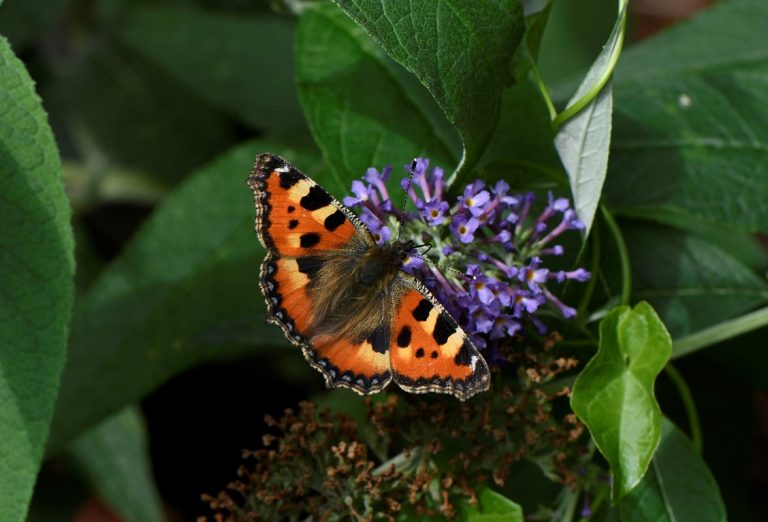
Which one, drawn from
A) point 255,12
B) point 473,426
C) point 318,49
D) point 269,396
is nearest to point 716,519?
point 473,426

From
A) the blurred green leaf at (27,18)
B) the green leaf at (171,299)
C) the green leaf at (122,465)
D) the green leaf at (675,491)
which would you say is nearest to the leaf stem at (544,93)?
the green leaf at (675,491)

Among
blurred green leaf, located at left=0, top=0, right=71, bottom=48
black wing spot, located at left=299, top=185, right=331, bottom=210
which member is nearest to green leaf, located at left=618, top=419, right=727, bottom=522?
black wing spot, located at left=299, top=185, right=331, bottom=210

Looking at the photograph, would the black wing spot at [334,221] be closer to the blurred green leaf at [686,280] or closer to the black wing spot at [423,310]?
the black wing spot at [423,310]

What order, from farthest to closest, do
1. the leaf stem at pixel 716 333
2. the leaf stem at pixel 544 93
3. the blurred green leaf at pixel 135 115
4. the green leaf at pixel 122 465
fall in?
the blurred green leaf at pixel 135 115 → the green leaf at pixel 122 465 → the leaf stem at pixel 716 333 → the leaf stem at pixel 544 93

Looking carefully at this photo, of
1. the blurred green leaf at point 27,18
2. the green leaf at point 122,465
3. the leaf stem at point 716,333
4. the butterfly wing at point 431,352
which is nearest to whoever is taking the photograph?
the butterfly wing at point 431,352

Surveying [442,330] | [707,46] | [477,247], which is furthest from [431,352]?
[707,46]
